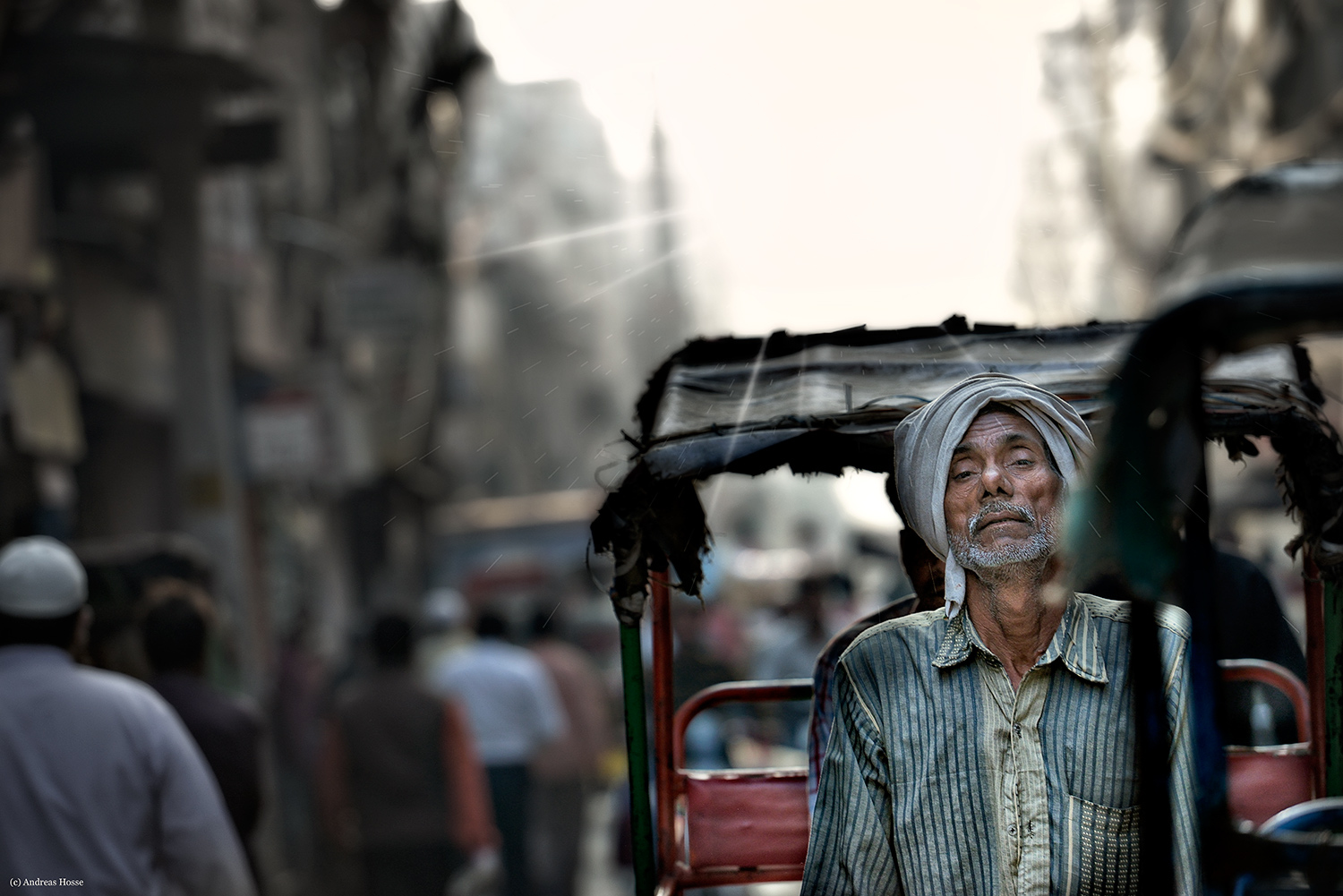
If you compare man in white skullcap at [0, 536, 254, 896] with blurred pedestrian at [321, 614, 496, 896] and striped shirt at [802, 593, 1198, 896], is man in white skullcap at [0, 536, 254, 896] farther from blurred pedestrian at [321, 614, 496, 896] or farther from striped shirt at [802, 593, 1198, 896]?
blurred pedestrian at [321, 614, 496, 896]

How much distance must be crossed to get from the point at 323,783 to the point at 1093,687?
579 cm

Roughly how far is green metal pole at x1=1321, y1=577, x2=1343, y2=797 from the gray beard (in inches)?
44.6

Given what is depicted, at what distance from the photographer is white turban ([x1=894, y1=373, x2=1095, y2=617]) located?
295 centimetres

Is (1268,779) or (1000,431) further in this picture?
(1268,779)

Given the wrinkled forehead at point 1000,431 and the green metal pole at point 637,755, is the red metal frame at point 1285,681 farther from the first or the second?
the green metal pole at point 637,755

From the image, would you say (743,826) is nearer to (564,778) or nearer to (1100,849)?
(1100,849)

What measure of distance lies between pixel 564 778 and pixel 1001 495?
752 centimetres

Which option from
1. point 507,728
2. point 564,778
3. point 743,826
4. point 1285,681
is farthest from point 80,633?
point 564,778

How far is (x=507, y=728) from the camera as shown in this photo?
9.12 metres

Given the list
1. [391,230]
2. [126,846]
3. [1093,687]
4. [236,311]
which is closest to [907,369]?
[1093,687]

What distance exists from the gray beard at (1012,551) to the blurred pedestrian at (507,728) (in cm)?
646

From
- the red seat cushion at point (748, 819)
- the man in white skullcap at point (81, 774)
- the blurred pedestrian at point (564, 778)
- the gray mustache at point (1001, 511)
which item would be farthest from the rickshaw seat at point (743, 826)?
the blurred pedestrian at point (564, 778)

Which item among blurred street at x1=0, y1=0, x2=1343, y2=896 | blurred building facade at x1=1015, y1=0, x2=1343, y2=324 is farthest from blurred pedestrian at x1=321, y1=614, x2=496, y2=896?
blurred building facade at x1=1015, y1=0, x2=1343, y2=324

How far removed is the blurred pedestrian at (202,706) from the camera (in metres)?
5.66
